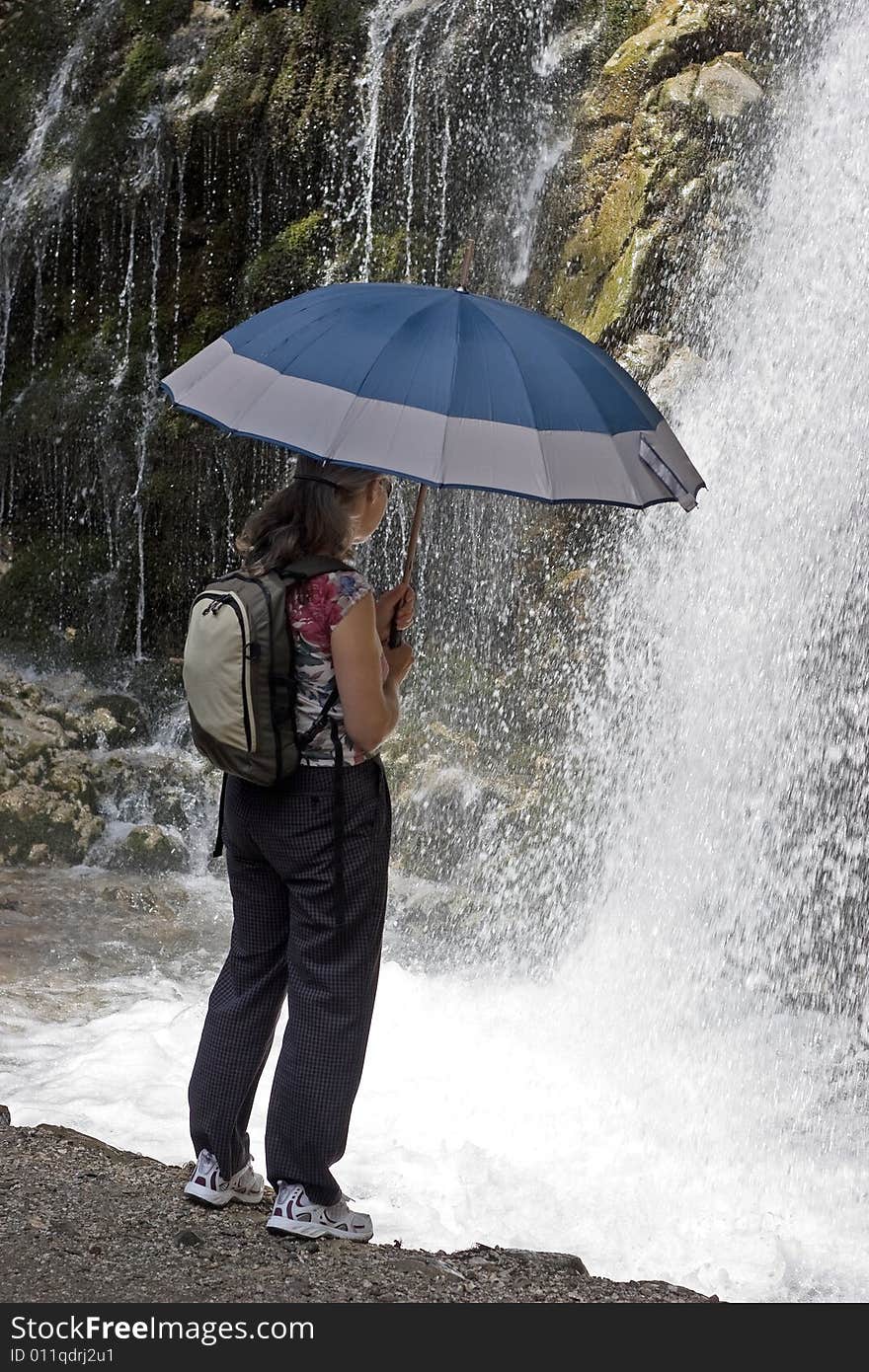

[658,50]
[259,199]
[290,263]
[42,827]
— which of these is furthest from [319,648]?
[259,199]

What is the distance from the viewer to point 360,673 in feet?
9.37

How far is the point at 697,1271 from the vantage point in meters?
4.27

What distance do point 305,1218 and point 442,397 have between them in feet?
5.89

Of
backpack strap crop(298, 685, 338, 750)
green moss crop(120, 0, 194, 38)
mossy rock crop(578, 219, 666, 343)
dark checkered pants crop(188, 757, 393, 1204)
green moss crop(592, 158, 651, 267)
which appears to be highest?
green moss crop(120, 0, 194, 38)

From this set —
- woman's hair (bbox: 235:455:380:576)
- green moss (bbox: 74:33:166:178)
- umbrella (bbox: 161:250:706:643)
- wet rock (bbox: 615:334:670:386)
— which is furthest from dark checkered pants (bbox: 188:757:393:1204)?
green moss (bbox: 74:33:166:178)

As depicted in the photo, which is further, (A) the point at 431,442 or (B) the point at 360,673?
(B) the point at 360,673

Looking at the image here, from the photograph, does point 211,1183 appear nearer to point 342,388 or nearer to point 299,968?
point 299,968

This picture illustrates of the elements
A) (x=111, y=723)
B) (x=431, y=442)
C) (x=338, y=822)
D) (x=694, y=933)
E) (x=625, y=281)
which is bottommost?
(x=694, y=933)

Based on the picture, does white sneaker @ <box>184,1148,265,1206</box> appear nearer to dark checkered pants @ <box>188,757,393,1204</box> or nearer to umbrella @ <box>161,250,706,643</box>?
dark checkered pants @ <box>188,757,393,1204</box>

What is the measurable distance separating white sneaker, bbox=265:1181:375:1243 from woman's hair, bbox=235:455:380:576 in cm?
137

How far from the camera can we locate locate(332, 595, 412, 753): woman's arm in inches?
112

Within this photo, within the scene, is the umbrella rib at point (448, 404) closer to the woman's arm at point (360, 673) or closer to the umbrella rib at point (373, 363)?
the umbrella rib at point (373, 363)

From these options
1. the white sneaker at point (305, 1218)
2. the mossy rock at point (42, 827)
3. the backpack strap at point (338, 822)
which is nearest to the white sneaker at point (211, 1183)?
the white sneaker at point (305, 1218)
